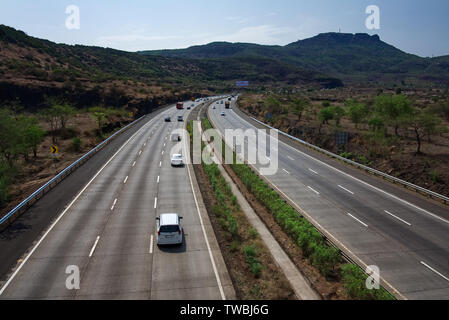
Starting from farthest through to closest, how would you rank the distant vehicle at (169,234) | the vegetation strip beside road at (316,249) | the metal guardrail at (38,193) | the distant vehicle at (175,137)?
the distant vehicle at (175,137) → the metal guardrail at (38,193) → the distant vehicle at (169,234) → the vegetation strip beside road at (316,249)

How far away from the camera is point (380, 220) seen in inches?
919

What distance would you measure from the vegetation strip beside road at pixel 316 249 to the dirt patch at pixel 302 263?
240 mm

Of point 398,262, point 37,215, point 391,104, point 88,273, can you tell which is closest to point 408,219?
point 398,262

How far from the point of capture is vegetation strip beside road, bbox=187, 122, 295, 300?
15.5 meters

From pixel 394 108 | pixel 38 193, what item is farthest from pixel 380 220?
pixel 394 108

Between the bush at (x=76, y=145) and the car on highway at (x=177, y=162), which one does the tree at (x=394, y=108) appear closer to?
the car on highway at (x=177, y=162)

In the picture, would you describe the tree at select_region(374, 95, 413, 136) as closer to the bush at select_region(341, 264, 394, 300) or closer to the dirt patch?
the dirt patch

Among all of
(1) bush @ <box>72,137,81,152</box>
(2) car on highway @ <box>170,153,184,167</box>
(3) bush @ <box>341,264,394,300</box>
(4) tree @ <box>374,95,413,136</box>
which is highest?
(4) tree @ <box>374,95,413,136</box>

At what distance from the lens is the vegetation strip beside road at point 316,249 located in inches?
585

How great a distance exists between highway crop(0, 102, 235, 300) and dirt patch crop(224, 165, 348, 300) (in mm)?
4397

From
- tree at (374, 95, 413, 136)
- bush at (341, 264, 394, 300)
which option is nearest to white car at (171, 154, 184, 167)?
bush at (341, 264, 394, 300)

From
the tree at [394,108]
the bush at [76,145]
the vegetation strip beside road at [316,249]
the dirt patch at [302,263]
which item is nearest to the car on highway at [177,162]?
the vegetation strip beside road at [316,249]

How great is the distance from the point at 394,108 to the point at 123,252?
46.7m

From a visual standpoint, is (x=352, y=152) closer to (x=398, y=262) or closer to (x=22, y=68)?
(x=398, y=262)
